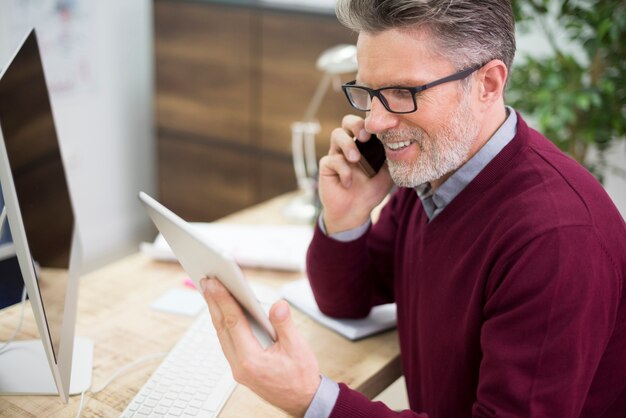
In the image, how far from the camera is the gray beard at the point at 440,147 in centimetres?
112

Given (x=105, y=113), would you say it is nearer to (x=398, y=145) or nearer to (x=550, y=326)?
(x=398, y=145)

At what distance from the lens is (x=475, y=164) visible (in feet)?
3.74

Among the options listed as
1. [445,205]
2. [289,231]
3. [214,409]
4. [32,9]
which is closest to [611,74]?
[289,231]

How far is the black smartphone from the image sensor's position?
138 cm

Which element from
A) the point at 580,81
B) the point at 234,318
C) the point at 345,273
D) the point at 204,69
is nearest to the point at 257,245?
the point at 345,273

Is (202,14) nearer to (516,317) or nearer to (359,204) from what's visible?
(359,204)

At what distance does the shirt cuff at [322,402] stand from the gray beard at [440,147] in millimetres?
407

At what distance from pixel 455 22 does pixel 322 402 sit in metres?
0.60

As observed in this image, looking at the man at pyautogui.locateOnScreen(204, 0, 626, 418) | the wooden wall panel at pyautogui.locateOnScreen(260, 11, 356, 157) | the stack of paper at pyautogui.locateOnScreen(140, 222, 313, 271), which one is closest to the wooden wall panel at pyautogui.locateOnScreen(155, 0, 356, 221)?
the wooden wall panel at pyautogui.locateOnScreen(260, 11, 356, 157)

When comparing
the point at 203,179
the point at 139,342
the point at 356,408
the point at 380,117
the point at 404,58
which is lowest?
the point at 203,179

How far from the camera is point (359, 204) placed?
1379 millimetres

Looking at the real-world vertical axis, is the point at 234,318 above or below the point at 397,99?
below

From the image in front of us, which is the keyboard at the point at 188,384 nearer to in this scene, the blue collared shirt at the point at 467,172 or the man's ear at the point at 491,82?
the blue collared shirt at the point at 467,172

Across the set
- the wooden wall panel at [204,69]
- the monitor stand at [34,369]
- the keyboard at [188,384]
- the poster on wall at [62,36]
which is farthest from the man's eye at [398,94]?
the poster on wall at [62,36]
